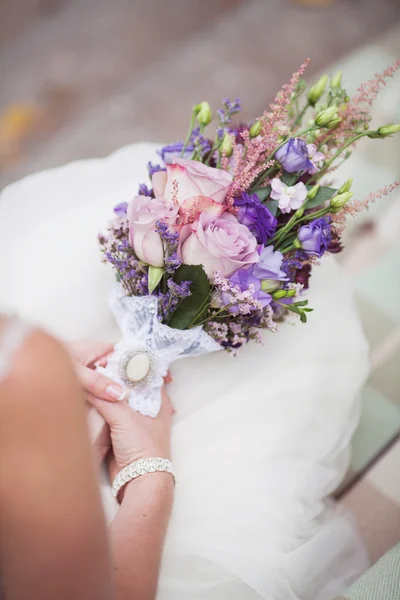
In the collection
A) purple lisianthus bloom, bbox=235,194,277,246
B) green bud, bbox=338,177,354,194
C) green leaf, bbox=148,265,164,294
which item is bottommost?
green leaf, bbox=148,265,164,294

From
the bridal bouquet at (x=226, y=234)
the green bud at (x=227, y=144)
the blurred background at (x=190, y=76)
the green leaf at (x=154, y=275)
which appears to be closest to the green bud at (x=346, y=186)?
the bridal bouquet at (x=226, y=234)

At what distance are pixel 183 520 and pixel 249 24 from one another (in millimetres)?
2540

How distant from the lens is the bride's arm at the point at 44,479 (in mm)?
469

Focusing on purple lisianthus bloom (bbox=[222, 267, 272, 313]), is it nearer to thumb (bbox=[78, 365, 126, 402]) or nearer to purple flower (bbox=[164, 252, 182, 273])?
purple flower (bbox=[164, 252, 182, 273])

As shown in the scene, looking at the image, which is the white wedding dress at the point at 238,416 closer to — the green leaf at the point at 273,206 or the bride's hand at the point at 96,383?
the bride's hand at the point at 96,383

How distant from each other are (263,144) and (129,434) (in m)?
0.59

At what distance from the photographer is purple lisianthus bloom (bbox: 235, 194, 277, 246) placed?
0.89 meters

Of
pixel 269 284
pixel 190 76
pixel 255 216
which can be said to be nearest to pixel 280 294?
pixel 269 284

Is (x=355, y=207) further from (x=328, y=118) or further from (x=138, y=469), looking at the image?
(x=138, y=469)

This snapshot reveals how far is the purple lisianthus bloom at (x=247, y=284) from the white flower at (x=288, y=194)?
0.14m

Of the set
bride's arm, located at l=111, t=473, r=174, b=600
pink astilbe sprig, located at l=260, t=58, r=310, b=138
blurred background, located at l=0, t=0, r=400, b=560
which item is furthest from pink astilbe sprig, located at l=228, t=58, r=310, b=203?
blurred background, located at l=0, t=0, r=400, b=560

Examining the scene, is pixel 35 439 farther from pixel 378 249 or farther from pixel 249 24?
pixel 249 24

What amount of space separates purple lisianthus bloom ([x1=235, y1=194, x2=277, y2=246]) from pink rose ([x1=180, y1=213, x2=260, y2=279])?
0.11ft

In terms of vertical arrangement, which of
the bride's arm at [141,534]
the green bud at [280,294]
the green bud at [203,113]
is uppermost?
the green bud at [203,113]
